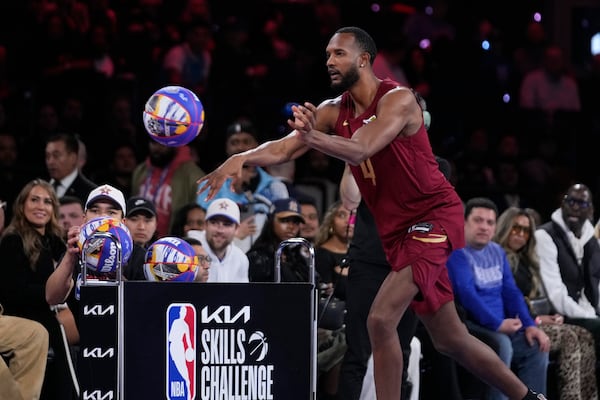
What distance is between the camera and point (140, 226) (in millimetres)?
8375

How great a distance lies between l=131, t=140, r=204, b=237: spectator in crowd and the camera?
9.97 meters

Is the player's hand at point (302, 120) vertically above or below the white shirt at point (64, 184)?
above

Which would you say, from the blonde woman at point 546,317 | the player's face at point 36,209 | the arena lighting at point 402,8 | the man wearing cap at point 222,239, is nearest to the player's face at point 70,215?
the player's face at point 36,209

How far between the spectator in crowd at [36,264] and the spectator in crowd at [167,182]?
5.36 feet

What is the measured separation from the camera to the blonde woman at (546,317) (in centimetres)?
964

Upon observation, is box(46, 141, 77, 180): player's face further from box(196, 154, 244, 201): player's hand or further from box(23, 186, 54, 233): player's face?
box(196, 154, 244, 201): player's hand

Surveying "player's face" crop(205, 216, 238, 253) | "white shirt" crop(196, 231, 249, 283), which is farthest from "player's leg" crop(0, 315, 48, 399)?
"player's face" crop(205, 216, 238, 253)

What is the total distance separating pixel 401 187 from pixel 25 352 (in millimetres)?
2659

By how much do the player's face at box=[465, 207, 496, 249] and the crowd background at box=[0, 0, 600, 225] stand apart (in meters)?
2.75

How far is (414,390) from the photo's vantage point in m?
8.47

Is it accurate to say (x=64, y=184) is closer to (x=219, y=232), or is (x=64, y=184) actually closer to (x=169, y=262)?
(x=219, y=232)

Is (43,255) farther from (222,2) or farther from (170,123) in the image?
(222,2)

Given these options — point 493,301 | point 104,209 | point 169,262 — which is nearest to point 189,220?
point 104,209

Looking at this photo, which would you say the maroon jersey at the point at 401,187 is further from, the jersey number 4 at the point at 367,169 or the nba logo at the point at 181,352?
the nba logo at the point at 181,352
